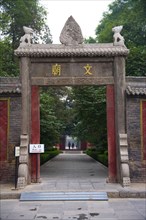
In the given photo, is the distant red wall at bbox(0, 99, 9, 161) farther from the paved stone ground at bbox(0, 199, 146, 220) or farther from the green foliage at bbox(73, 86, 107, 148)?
the green foliage at bbox(73, 86, 107, 148)

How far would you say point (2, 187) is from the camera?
465 inches

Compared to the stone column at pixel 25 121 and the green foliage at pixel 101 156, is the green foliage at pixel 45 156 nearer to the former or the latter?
the green foliage at pixel 101 156

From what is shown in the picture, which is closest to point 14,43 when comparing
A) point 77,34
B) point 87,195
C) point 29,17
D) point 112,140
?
point 29,17

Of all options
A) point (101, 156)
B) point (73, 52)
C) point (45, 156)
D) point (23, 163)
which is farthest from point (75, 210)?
point (45, 156)

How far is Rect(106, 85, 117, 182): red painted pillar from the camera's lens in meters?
12.7

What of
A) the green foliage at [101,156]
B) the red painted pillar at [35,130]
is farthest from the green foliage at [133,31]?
the red painted pillar at [35,130]

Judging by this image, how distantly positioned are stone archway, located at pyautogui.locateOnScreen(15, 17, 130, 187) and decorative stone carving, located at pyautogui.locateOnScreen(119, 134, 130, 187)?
0.21 metres

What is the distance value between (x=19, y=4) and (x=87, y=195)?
2083 cm

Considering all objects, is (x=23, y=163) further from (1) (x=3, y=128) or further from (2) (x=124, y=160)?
(2) (x=124, y=160)

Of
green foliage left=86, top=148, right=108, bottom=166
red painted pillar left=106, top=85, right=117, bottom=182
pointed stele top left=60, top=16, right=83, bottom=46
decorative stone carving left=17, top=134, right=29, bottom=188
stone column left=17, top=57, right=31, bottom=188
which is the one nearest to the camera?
decorative stone carving left=17, top=134, right=29, bottom=188

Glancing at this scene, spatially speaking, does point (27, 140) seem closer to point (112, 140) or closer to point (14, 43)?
point (112, 140)

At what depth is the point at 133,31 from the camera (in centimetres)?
2866

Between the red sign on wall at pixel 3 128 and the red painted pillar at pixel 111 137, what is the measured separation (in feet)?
12.9

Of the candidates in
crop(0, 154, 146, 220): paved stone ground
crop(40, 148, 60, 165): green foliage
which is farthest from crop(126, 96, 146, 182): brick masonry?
crop(40, 148, 60, 165): green foliage
